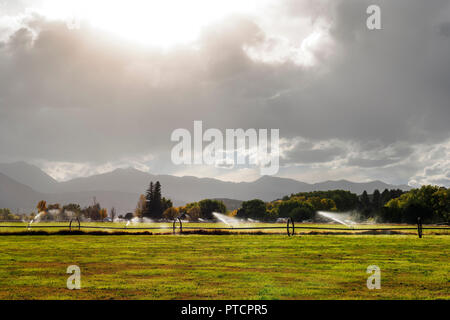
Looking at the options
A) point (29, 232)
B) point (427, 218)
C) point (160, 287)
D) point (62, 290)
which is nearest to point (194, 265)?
point (160, 287)

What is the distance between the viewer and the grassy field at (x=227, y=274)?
13.8m

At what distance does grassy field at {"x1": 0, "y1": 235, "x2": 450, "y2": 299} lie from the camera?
13.8 meters

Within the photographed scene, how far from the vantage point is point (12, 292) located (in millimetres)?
14195

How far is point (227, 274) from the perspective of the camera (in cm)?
1762

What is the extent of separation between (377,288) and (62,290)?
36.1ft

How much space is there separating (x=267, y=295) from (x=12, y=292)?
8.62 meters

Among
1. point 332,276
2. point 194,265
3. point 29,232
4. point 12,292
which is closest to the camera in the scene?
point 12,292
